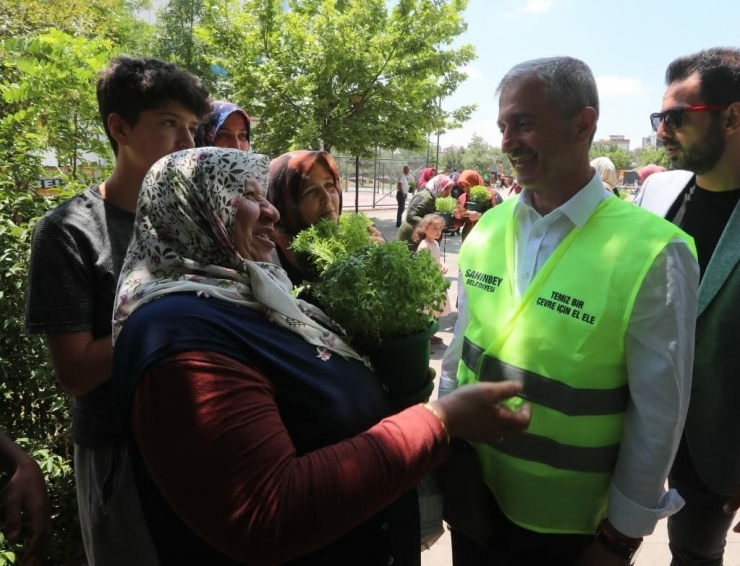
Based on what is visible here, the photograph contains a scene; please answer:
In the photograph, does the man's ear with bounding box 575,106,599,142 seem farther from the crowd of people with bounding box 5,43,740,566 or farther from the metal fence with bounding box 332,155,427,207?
the metal fence with bounding box 332,155,427,207

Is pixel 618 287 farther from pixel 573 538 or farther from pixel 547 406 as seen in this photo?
pixel 573 538

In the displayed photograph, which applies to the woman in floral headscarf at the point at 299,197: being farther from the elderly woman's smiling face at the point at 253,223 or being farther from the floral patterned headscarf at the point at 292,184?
the elderly woman's smiling face at the point at 253,223

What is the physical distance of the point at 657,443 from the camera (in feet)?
4.83

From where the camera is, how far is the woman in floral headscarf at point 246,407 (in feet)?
3.23

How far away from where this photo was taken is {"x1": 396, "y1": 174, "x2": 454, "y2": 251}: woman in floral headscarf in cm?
636

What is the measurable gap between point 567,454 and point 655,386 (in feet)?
1.08

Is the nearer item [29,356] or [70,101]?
[29,356]

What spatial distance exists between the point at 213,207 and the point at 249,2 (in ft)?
41.0

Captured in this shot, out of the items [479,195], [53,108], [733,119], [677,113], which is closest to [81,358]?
[53,108]

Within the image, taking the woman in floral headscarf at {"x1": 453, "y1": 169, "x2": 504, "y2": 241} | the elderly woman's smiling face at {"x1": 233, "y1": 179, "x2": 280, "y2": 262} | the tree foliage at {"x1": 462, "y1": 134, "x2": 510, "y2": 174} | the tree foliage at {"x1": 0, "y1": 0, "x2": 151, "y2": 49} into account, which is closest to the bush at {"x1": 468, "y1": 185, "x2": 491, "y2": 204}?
the woman in floral headscarf at {"x1": 453, "y1": 169, "x2": 504, "y2": 241}

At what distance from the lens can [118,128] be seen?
6.47ft

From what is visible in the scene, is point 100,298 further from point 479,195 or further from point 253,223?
point 479,195

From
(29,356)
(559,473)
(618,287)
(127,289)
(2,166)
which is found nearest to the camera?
(127,289)

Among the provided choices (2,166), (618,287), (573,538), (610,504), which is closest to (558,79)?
(618,287)
